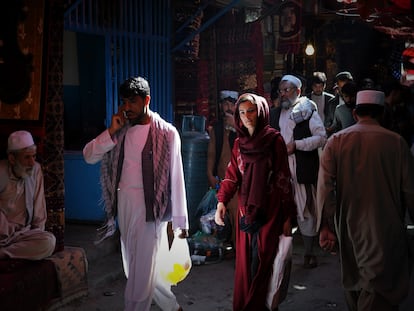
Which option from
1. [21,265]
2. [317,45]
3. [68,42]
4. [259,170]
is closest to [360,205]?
[259,170]

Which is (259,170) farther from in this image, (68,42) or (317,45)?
(317,45)

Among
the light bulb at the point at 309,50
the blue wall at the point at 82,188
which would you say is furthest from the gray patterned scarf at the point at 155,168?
the light bulb at the point at 309,50

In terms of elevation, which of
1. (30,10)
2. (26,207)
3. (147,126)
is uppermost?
(30,10)

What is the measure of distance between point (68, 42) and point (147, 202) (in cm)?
460

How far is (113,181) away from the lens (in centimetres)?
501

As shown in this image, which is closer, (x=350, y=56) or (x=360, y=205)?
(x=360, y=205)

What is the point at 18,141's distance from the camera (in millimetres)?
4941

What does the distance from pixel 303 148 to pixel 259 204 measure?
7.16 feet

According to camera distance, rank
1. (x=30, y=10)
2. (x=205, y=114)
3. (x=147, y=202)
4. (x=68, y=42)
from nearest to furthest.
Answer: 1. (x=147, y=202)
2. (x=30, y=10)
3. (x=68, y=42)
4. (x=205, y=114)

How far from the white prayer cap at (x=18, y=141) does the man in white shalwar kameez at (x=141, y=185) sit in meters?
0.54

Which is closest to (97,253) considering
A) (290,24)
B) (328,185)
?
(328,185)

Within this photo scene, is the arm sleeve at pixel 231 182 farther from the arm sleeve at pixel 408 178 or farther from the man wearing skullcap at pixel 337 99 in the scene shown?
the man wearing skullcap at pixel 337 99

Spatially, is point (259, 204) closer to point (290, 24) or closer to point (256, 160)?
Result: point (256, 160)

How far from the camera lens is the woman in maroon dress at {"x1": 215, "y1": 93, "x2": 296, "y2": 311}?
15.9 feet
